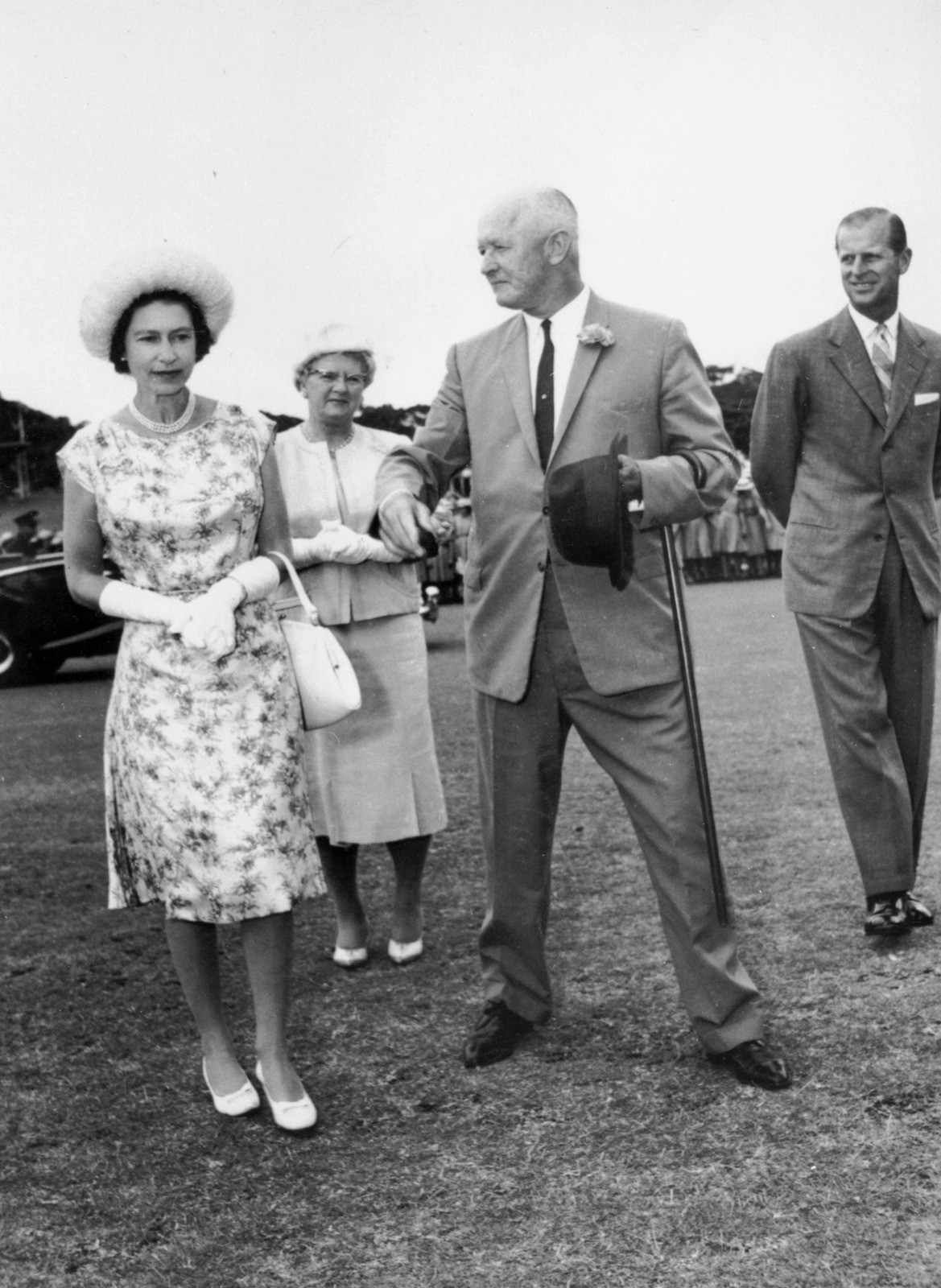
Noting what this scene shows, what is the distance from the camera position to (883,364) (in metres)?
4.75

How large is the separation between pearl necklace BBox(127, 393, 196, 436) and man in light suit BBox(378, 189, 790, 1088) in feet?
1.60

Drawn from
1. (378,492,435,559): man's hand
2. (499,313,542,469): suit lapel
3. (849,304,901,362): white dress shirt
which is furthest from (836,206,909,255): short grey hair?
(378,492,435,559): man's hand

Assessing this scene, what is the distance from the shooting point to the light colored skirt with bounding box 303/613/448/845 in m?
4.71

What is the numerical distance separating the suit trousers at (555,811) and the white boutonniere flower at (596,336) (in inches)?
22.5

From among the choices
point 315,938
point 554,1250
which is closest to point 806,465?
point 315,938

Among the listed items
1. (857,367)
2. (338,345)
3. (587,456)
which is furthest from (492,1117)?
(857,367)

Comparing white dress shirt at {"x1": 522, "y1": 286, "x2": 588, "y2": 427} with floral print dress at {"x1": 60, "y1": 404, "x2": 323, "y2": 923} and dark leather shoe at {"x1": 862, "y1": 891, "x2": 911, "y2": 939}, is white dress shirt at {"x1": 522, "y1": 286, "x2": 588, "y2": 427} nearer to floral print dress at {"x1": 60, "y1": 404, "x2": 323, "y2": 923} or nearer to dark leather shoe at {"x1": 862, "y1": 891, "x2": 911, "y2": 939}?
floral print dress at {"x1": 60, "y1": 404, "x2": 323, "y2": 923}

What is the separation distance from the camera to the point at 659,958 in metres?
4.50

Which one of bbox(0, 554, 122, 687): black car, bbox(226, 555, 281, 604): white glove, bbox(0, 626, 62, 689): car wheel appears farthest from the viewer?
bbox(0, 626, 62, 689): car wheel

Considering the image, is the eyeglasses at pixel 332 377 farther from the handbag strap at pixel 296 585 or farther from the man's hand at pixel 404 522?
the man's hand at pixel 404 522

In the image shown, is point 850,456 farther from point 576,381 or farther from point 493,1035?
point 493,1035

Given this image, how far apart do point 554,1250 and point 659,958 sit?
180cm

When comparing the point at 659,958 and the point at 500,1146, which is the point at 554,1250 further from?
the point at 659,958

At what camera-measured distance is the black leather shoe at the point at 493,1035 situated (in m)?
3.77
